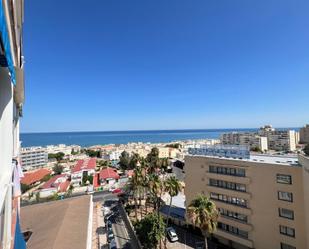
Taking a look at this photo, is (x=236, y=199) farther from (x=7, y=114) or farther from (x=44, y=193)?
(x=44, y=193)

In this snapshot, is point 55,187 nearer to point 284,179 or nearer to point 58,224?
point 58,224

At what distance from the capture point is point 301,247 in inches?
1033

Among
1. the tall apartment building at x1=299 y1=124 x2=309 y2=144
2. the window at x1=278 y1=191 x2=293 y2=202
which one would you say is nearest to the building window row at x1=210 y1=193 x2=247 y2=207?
the window at x1=278 y1=191 x2=293 y2=202

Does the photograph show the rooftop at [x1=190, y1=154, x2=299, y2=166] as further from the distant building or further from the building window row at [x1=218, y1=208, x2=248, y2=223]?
the distant building

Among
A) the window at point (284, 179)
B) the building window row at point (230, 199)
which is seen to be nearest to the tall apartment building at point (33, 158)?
the building window row at point (230, 199)

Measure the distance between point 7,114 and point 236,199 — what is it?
32.5m

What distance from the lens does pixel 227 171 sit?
33.3 meters

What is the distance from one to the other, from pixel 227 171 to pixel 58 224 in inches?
994

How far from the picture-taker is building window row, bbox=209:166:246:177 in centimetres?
3153

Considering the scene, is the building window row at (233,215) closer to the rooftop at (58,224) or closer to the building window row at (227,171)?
the building window row at (227,171)

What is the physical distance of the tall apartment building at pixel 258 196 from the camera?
26281 millimetres

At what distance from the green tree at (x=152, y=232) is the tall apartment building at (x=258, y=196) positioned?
9178 millimetres

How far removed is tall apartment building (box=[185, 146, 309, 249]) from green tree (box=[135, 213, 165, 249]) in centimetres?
918

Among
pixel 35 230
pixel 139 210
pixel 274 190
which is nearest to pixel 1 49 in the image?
pixel 35 230
